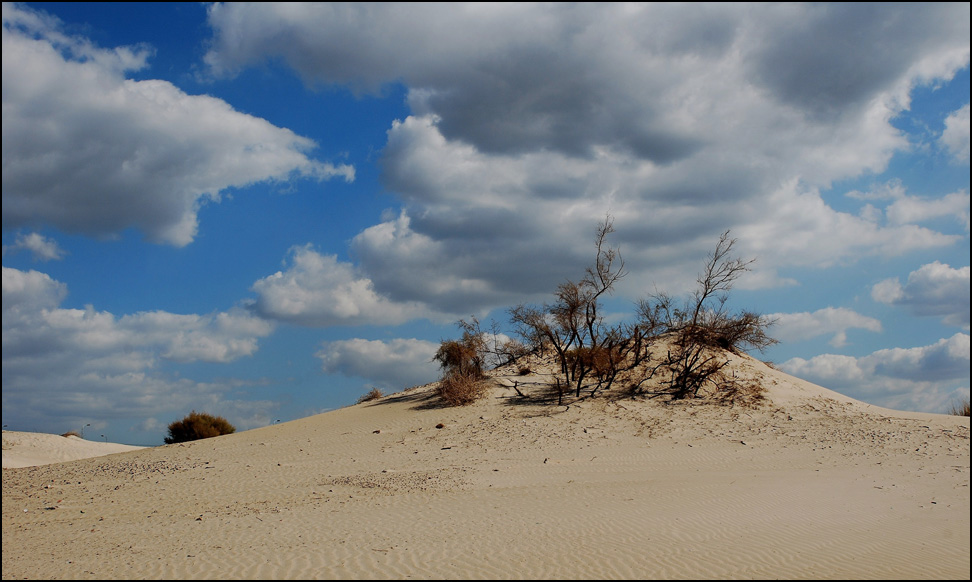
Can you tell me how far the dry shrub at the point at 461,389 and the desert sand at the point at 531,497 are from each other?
48cm

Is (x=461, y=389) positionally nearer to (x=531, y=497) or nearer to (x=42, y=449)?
(x=531, y=497)

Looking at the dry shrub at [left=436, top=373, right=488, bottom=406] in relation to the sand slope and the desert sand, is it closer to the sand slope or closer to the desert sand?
the desert sand

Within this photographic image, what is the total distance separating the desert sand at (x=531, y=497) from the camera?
9.39m

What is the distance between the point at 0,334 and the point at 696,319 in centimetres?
2371

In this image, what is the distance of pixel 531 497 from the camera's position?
14148 mm

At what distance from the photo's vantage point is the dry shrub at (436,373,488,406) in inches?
1007

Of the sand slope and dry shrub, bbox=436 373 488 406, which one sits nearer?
dry shrub, bbox=436 373 488 406

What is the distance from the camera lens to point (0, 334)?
13773 millimetres

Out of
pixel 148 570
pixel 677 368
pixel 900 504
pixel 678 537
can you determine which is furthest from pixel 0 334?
pixel 677 368

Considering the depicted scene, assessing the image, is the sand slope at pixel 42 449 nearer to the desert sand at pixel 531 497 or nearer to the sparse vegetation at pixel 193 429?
the sparse vegetation at pixel 193 429

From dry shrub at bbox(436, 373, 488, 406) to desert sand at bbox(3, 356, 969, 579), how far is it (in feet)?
1.56

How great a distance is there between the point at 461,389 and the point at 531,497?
11.7 meters

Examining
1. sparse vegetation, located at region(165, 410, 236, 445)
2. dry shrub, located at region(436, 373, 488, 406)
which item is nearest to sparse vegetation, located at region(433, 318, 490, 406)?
dry shrub, located at region(436, 373, 488, 406)

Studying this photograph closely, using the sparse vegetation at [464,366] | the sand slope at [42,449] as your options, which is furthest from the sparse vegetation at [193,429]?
the sparse vegetation at [464,366]
